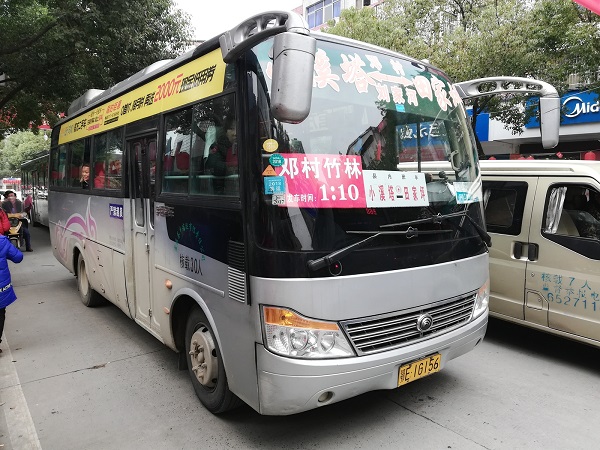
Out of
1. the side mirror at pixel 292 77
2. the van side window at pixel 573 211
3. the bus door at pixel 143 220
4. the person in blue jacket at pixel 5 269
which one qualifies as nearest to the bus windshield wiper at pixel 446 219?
the side mirror at pixel 292 77

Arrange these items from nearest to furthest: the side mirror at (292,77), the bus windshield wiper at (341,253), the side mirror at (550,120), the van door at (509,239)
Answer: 1. the side mirror at (292,77)
2. the bus windshield wiper at (341,253)
3. the side mirror at (550,120)
4. the van door at (509,239)

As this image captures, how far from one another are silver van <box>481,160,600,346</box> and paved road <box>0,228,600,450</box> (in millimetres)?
495

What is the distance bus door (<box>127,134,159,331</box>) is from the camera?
4.21m

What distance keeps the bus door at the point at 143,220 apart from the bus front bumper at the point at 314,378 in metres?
1.86

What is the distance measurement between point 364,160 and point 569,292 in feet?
9.12

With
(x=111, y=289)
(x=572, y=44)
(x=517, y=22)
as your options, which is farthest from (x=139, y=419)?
(x=517, y=22)

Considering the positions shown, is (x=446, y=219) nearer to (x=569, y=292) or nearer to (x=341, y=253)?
(x=341, y=253)

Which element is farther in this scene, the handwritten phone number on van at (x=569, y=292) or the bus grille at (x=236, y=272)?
the handwritten phone number on van at (x=569, y=292)

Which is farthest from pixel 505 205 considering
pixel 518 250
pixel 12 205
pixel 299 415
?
pixel 12 205

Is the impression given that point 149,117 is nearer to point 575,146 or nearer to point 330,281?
point 330,281

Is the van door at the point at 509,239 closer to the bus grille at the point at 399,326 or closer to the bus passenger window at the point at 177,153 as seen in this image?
the bus grille at the point at 399,326

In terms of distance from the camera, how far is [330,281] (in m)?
2.68

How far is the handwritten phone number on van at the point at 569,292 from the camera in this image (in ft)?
13.6

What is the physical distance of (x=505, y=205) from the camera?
4965mm
